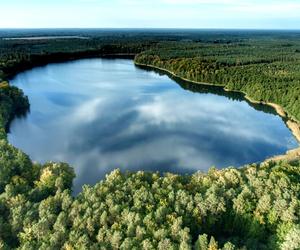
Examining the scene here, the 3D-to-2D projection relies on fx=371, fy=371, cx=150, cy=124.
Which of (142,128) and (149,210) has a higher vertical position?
(149,210)

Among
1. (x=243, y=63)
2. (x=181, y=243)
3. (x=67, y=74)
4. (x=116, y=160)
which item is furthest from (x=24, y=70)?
(x=181, y=243)

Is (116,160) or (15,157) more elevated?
(15,157)

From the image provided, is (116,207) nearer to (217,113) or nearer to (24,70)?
(217,113)

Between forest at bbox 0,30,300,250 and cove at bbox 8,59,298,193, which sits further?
cove at bbox 8,59,298,193

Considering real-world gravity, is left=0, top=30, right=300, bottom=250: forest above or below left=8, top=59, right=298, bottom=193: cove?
above

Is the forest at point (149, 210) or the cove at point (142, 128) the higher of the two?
the forest at point (149, 210)

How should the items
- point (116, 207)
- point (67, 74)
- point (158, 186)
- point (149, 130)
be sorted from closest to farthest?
point (116, 207), point (158, 186), point (149, 130), point (67, 74)

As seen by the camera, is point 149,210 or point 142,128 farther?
point 142,128

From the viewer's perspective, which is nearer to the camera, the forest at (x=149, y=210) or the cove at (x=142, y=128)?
the forest at (x=149, y=210)
